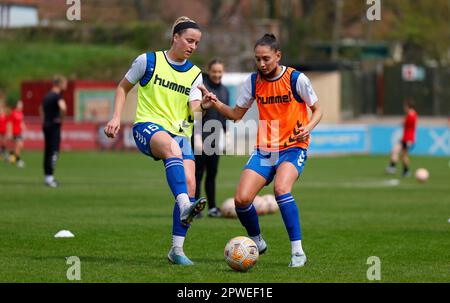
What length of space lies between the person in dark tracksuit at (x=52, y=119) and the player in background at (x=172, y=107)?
11.7 m

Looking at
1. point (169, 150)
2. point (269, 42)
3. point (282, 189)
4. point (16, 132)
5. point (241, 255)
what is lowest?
point (241, 255)

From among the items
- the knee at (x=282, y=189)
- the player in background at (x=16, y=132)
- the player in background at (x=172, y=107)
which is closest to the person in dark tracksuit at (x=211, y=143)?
the player in background at (x=172, y=107)

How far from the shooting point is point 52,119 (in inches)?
877

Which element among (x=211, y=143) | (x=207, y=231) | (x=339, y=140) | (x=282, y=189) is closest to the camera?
(x=282, y=189)

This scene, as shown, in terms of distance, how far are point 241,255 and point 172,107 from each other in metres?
1.72

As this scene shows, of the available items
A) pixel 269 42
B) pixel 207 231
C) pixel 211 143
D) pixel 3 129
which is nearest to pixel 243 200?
pixel 269 42

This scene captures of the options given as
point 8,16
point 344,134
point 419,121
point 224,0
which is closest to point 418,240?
point 344,134

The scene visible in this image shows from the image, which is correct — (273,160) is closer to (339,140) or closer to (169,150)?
(169,150)

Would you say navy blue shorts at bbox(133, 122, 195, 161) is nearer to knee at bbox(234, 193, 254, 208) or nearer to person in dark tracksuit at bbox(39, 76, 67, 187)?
knee at bbox(234, 193, 254, 208)

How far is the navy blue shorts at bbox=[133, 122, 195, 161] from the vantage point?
Result: 10.4m

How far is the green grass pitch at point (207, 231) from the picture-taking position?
32.4ft

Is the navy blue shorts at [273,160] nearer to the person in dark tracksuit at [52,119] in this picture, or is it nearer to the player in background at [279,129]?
the player in background at [279,129]

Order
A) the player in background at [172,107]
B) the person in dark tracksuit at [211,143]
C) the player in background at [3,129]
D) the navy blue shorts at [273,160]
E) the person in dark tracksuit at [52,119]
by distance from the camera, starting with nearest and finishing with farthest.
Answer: the player in background at [172,107]
the navy blue shorts at [273,160]
the person in dark tracksuit at [211,143]
the person in dark tracksuit at [52,119]
the player in background at [3,129]
